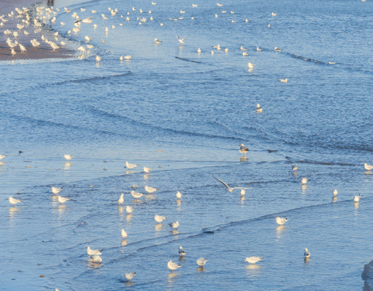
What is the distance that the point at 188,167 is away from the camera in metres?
15.6

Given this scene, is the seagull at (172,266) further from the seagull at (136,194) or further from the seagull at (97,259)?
the seagull at (136,194)

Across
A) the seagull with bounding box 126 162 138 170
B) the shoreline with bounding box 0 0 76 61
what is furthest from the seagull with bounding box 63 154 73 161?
the shoreline with bounding box 0 0 76 61

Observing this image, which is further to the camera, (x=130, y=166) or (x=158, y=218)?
(x=130, y=166)

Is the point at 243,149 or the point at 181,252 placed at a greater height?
the point at 243,149

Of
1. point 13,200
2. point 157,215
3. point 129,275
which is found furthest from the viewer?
point 13,200

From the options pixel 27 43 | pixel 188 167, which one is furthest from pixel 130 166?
pixel 27 43

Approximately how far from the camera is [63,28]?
44.9 meters

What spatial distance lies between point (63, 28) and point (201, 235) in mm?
36274

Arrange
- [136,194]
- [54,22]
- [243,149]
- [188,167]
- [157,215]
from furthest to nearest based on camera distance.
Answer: [54,22] < [243,149] < [188,167] < [136,194] < [157,215]

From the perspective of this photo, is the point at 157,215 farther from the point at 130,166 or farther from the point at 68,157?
the point at 68,157

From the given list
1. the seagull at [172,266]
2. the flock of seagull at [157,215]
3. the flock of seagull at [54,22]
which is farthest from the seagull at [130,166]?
the flock of seagull at [54,22]

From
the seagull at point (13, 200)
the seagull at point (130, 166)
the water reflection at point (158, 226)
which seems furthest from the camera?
the seagull at point (130, 166)

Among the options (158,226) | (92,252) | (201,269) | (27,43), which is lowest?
(201,269)

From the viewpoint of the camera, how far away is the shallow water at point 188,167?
9.98 meters
